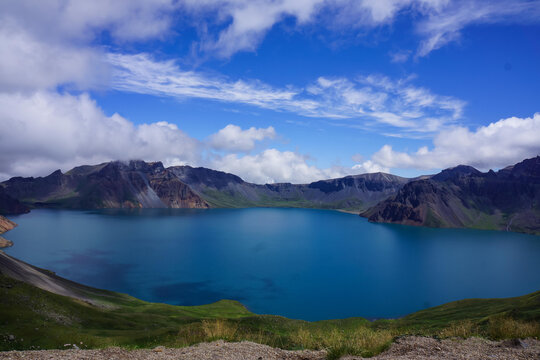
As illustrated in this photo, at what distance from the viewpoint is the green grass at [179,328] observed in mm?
18953

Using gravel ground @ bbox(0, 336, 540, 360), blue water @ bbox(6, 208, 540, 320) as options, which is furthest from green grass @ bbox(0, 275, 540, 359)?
blue water @ bbox(6, 208, 540, 320)

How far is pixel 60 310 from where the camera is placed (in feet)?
133

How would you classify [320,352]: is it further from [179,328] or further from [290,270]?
[290,270]

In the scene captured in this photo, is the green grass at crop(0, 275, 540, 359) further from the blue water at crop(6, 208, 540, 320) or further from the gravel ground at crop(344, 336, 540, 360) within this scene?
the blue water at crop(6, 208, 540, 320)

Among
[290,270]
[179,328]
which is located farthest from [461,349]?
[290,270]

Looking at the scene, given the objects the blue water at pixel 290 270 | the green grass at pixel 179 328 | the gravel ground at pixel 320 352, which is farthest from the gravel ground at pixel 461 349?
the blue water at pixel 290 270

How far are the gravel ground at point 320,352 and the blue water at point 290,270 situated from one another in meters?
61.5

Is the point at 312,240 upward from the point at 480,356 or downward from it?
downward

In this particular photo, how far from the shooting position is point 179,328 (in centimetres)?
3566

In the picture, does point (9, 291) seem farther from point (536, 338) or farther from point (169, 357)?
point (536, 338)

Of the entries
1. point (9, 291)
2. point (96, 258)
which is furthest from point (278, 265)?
point (9, 291)

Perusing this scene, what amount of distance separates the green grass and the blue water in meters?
15.8

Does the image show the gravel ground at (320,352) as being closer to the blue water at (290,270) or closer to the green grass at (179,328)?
the green grass at (179,328)

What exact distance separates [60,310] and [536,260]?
625ft
